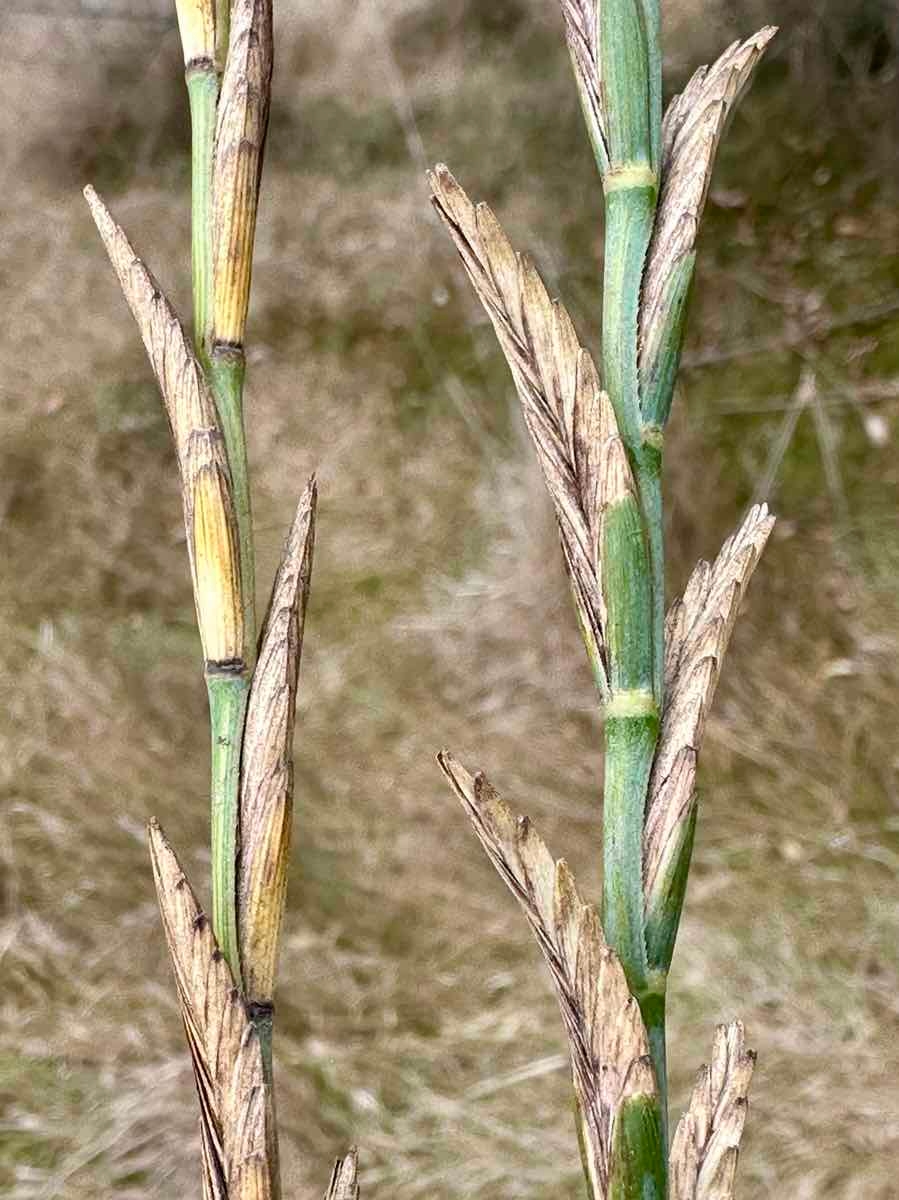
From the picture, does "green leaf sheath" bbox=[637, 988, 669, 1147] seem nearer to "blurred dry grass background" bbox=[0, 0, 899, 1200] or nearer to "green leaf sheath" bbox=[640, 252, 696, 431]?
"green leaf sheath" bbox=[640, 252, 696, 431]

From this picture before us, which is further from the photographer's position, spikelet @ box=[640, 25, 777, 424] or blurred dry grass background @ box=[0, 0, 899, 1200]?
blurred dry grass background @ box=[0, 0, 899, 1200]

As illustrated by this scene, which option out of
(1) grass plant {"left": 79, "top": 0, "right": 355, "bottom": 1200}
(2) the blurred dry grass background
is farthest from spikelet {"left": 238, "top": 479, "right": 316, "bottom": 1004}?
(2) the blurred dry grass background

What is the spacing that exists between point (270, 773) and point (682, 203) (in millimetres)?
116

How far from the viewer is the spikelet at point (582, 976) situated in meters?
0.18

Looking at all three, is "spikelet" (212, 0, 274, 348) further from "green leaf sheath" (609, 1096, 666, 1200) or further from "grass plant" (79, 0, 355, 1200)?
"green leaf sheath" (609, 1096, 666, 1200)

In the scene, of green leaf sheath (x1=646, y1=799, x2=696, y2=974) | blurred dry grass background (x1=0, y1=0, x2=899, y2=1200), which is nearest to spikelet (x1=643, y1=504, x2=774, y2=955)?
green leaf sheath (x1=646, y1=799, x2=696, y2=974)

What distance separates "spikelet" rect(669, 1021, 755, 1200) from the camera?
20 cm

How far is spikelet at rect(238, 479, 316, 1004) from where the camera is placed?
0.65ft

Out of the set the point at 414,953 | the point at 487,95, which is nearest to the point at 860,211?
the point at 487,95

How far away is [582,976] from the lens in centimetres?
19

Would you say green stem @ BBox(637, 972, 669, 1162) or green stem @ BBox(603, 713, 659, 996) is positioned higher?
green stem @ BBox(603, 713, 659, 996)

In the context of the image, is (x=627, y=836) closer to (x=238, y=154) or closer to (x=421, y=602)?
(x=238, y=154)

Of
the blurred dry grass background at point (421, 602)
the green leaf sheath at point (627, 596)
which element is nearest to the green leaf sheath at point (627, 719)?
the green leaf sheath at point (627, 596)

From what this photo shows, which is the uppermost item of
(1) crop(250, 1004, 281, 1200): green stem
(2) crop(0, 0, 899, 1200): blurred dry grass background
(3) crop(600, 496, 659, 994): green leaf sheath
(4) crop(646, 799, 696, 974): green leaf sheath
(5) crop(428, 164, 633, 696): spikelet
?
(2) crop(0, 0, 899, 1200): blurred dry grass background
